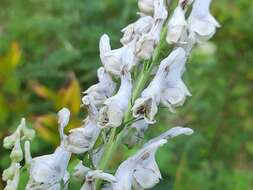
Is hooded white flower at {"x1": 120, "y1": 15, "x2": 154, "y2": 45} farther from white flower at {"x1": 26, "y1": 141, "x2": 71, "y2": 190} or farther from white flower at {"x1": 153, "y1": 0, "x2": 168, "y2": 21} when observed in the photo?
white flower at {"x1": 26, "y1": 141, "x2": 71, "y2": 190}

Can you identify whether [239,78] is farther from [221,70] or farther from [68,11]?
[68,11]

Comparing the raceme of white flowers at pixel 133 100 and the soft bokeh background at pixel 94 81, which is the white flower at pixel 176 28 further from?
the soft bokeh background at pixel 94 81

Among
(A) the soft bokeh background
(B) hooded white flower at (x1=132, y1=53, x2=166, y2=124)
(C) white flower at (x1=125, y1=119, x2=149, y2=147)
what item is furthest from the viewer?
(A) the soft bokeh background

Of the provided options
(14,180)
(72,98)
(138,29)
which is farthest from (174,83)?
(72,98)

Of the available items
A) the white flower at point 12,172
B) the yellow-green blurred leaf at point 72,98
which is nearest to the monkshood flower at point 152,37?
the white flower at point 12,172

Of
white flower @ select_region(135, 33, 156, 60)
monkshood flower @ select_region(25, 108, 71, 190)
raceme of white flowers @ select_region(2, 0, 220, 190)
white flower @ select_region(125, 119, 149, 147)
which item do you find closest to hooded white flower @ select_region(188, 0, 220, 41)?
raceme of white flowers @ select_region(2, 0, 220, 190)

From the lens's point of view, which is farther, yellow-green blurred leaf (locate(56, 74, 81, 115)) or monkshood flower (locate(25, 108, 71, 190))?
yellow-green blurred leaf (locate(56, 74, 81, 115))

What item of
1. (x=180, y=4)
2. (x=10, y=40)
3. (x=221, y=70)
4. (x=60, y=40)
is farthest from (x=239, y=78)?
(x=180, y=4)
